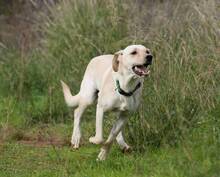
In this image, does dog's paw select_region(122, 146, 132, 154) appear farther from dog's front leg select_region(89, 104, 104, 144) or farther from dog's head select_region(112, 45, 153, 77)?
dog's head select_region(112, 45, 153, 77)

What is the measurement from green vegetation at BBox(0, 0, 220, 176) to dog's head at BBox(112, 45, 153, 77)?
46 cm

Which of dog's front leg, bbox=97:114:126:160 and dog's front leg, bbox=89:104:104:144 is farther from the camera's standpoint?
dog's front leg, bbox=89:104:104:144

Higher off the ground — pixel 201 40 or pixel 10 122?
pixel 201 40

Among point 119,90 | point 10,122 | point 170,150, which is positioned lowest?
point 10,122

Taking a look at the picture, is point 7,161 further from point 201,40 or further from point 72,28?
point 72,28

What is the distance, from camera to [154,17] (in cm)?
1129

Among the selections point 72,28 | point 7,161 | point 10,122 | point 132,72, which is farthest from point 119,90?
point 72,28

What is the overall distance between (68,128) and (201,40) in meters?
2.26

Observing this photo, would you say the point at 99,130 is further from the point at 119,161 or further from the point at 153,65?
the point at 153,65

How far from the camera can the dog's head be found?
7.97m

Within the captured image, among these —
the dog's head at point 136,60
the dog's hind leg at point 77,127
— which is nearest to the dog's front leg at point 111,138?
the dog's head at point 136,60

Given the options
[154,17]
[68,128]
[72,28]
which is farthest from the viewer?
[72,28]

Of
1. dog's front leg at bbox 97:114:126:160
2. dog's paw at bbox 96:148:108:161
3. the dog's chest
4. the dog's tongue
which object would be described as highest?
the dog's tongue

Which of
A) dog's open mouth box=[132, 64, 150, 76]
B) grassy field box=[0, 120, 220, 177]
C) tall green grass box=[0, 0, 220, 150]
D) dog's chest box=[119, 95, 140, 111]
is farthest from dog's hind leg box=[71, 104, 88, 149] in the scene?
dog's open mouth box=[132, 64, 150, 76]
